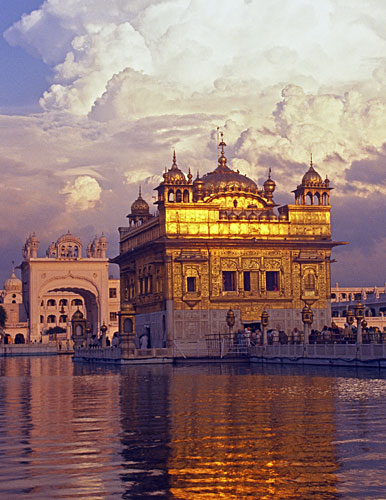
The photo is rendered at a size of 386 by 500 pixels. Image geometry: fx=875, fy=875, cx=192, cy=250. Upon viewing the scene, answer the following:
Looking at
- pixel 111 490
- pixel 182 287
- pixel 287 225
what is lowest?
pixel 111 490

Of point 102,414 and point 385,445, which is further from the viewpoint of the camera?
point 102,414

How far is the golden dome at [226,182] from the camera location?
50.2m

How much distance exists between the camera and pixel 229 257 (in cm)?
4747

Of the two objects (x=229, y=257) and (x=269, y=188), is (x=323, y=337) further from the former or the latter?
(x=269, y=188)

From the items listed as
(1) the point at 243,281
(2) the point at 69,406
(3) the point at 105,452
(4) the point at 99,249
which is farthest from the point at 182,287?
(4) the point at 99,249

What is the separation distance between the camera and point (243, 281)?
4791cm

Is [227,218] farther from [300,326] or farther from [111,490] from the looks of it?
[111,490]

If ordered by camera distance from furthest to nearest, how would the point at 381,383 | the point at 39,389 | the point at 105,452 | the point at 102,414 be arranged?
the point at 39,389
the point at 381,383
the point at 102,414
the point at 105,452

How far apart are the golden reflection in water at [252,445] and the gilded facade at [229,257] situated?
26.9 meters

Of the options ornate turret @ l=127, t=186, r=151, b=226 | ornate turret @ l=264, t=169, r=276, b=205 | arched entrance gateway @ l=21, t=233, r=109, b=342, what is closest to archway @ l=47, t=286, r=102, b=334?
arched entrance gateway @ l=21, t=233, r=109, b=342

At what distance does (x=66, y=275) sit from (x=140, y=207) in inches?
1616

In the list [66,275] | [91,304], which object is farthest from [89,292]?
[66,275]

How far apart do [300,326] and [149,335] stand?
28.2 ft

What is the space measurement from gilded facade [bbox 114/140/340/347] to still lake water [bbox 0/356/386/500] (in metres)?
26.3
